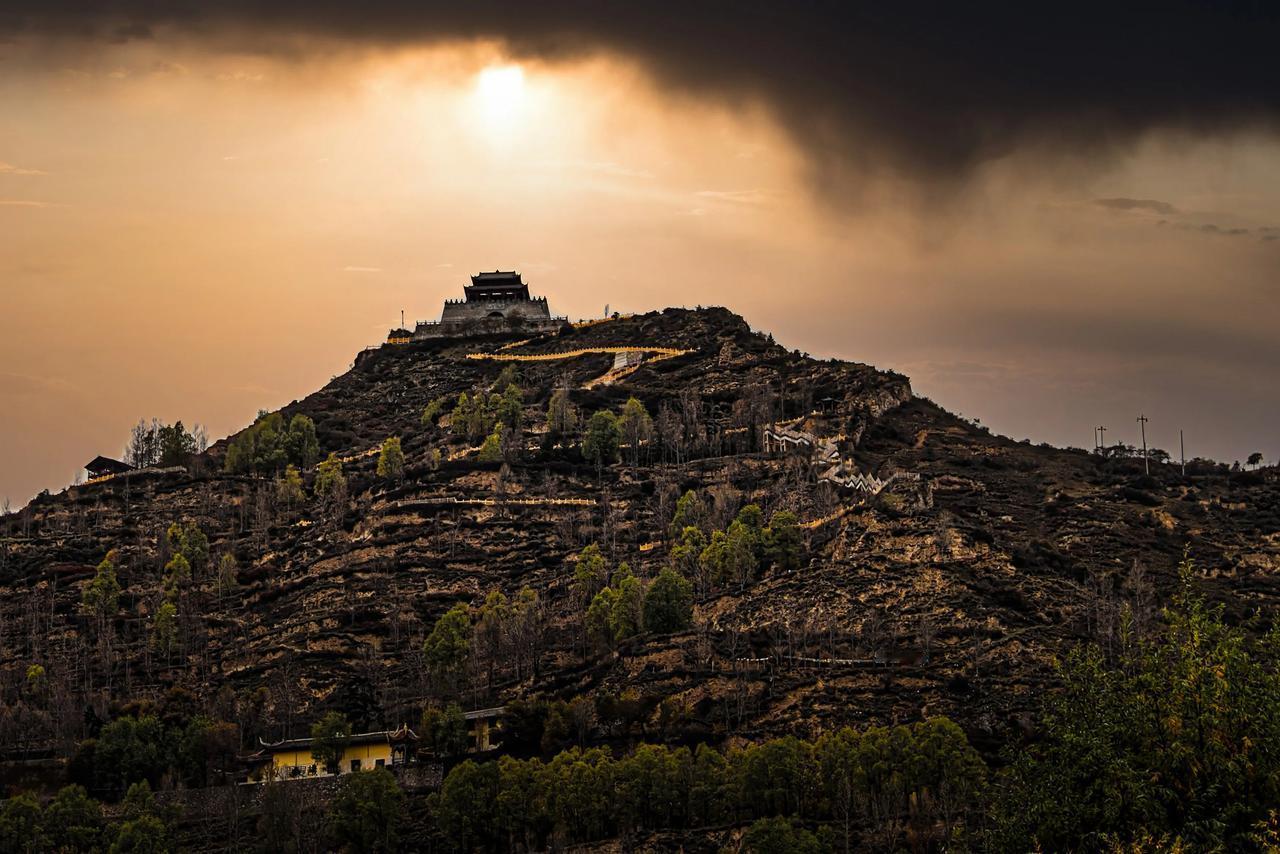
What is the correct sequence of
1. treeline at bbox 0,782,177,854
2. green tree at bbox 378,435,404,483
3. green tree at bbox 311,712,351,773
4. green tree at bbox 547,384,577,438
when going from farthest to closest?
green tree at bbox 547,384,577,438
green tree at bbox 378,435,404,483
green tree at bbox 311,712,351,773
treeline at bbox 0,782,177,854

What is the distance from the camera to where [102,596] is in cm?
13525

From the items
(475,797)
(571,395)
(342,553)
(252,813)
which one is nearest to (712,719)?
(475,797)

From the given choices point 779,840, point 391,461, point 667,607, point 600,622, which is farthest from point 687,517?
point 779,840

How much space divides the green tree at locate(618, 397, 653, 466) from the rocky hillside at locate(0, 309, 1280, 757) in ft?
3.35

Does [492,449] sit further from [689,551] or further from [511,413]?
[689,551]

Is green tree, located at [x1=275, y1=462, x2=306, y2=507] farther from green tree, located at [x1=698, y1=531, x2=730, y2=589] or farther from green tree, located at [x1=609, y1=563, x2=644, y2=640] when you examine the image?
green tree, located at [x1=609, y1=563, x2=644, y2=640]

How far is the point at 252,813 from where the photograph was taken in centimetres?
9788

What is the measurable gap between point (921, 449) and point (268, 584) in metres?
53.4

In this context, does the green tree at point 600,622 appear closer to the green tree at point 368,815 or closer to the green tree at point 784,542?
the green tree at point 784,542

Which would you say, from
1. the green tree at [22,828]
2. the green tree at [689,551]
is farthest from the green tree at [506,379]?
the green tree at [22,828]

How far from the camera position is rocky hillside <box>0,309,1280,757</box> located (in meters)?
105

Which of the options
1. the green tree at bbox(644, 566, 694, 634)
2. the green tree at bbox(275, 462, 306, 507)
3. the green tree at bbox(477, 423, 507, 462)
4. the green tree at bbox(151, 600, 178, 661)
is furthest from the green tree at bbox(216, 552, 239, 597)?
the green tree at bbox(644, 566, 694, 634)

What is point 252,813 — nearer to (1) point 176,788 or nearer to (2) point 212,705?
(1) point 176,788

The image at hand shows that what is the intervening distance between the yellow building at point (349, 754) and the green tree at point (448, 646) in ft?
20.1
